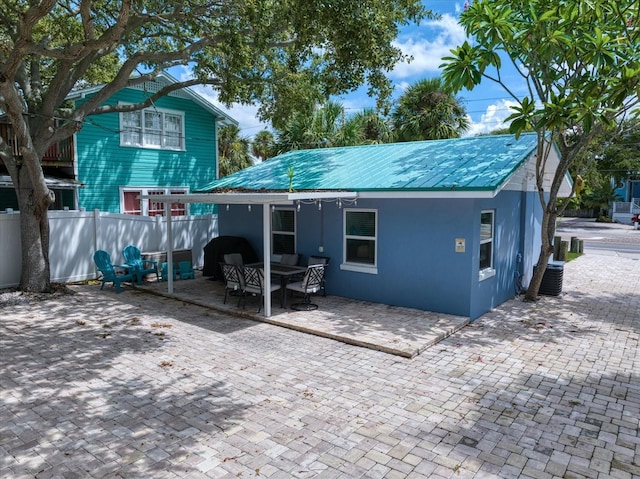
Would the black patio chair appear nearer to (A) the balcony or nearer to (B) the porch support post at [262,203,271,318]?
(B) the porch support post at [262,203,271,318]

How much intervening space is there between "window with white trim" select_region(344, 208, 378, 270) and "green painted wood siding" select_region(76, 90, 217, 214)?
950 centimetres

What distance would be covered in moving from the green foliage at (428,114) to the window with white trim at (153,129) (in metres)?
9.87

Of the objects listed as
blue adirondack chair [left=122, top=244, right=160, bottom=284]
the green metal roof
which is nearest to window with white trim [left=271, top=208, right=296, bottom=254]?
the green metal roof

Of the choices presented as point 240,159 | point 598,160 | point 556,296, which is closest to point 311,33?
point 556,296

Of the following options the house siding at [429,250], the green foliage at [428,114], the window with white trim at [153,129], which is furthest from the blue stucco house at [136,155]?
the house siding at [429,250]

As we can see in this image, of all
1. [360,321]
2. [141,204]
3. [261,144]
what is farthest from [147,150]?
[261,144]

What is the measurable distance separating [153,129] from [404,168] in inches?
465

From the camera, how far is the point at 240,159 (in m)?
29.4

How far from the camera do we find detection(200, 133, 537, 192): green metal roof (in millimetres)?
8883

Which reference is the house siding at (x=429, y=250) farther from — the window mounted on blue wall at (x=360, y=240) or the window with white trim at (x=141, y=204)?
the window with white trim at (x=141, y=204)

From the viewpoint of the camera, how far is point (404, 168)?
10.4 metres

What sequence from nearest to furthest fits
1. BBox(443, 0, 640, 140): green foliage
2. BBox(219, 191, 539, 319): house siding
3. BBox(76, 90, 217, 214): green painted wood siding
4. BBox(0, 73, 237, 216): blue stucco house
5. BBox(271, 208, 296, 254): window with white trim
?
BBox(443, 0, 640, 140): green foliage < BBox(219, 191, 539, 319): house siding < BBox(271, 208, 296, 254): window with white trim < BBox(0, 73, 237, 216): blue stucco house < BBox(76, 90, 217, 214): green painted wood siding

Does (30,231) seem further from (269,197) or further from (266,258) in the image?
(269,197)

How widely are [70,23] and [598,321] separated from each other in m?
14.8
